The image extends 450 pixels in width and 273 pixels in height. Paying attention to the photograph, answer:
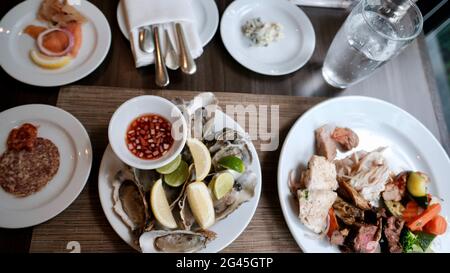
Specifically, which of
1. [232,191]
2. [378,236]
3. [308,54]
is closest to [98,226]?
[232,191]

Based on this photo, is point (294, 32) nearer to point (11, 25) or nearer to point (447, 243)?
point (447, 243)

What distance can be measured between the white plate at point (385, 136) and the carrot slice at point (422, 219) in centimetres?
10

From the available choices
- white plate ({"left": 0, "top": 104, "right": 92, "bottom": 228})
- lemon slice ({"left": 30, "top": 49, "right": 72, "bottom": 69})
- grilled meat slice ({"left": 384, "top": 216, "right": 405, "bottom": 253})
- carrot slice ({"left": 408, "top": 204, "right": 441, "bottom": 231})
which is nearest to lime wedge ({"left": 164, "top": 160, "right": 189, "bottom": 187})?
white plate ({"left": 0, "top": 104, "right": 92, "bottom": 228})

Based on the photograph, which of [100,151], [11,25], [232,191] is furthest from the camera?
[11,25]

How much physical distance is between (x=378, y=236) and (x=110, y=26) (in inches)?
52.7

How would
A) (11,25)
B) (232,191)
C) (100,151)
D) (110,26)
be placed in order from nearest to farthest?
(232,191), (100,151), (11,25), (110,26)

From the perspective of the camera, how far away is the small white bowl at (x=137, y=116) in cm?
100

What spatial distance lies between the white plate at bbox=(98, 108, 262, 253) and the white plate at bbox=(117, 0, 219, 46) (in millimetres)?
563

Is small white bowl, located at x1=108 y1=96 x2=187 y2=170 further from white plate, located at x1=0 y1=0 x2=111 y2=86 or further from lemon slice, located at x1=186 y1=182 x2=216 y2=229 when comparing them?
white plate, located at x1=0 y1=0 x2=111 y2=86

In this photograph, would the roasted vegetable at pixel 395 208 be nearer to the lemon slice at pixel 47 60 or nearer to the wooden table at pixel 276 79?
the wooden table at pixel 276 79

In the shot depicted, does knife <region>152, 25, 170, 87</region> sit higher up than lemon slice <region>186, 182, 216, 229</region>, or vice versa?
knife <region>152, 25, 170, 87</region>

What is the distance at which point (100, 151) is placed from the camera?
1.19 meters

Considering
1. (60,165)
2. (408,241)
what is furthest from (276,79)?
(60,165)

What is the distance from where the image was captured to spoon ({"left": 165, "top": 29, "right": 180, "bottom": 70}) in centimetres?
132
